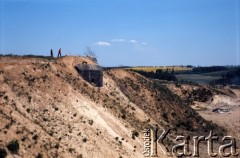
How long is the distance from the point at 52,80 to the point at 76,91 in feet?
8.52

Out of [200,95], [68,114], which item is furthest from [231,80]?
[68,114]

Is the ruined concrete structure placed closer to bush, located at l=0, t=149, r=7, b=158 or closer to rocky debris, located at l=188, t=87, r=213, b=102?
bush, located at l=0, t=149, r=7, b=158

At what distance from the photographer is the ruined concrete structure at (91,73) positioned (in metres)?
39.9

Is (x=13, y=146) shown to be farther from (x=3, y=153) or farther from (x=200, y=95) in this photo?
(x=200, y=95)

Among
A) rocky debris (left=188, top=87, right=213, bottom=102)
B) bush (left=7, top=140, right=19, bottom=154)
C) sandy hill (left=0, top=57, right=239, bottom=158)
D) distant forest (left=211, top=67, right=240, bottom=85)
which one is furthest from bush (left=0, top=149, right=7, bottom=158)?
distant forest (left=211, top=67, right=240, bottom=85)

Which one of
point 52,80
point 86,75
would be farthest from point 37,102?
point 86,75

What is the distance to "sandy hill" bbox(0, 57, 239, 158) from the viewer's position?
25766 millimetres

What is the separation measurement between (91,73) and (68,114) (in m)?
9.42

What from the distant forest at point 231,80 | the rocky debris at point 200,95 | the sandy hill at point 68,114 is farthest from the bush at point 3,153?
the distant forest at point 231,80

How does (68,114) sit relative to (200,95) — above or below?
above

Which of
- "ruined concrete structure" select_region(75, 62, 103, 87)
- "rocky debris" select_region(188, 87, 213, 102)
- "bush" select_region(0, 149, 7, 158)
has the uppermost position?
"ruined concrete structure" select_region(75, 62, 103, 87)

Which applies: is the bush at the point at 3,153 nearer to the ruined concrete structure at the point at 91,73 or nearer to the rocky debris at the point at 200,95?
the ruined concrete structure at the point at 91,73

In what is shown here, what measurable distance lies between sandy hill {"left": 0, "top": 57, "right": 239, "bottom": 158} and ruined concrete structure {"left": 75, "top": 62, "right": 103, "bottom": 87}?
70cm

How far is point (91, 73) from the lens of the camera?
40000 millimetres
